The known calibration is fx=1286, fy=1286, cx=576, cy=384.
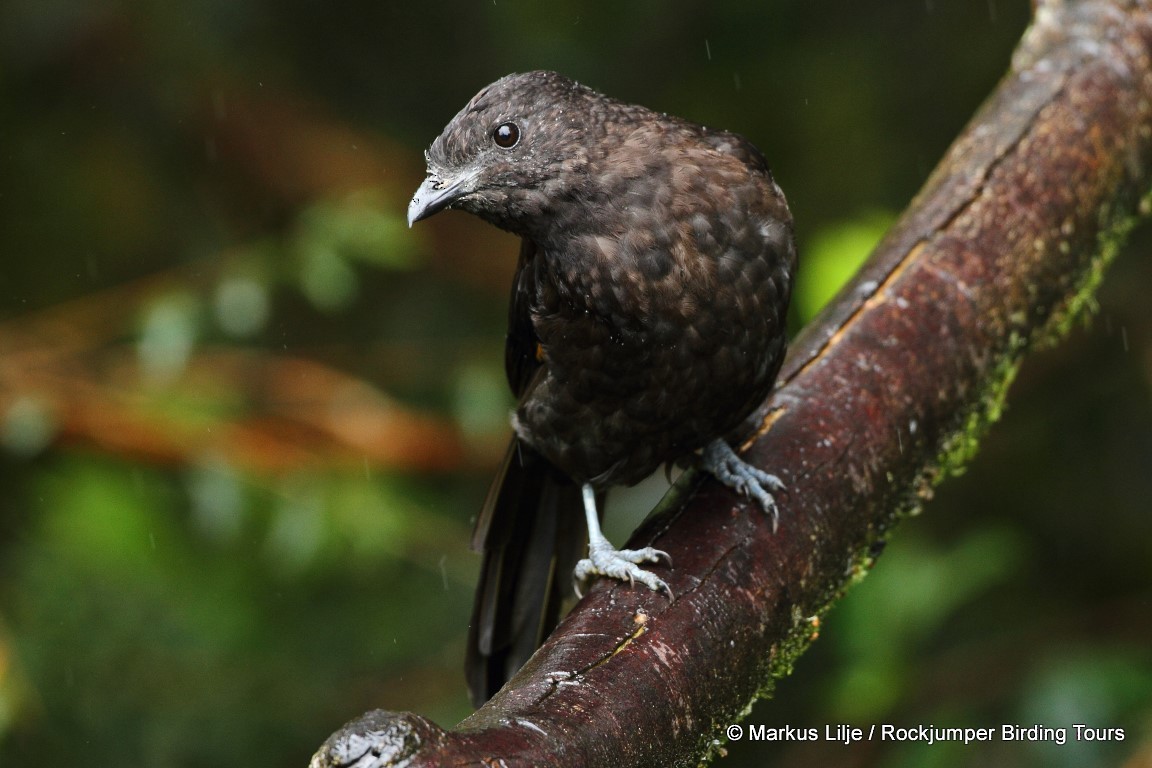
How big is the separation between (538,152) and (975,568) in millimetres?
2001

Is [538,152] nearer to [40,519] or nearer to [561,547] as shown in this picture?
[561,547]

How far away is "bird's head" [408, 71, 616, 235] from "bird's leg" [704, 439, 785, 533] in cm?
67

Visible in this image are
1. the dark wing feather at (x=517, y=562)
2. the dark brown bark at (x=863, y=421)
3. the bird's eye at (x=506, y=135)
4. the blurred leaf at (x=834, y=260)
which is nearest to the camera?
the dark brown bark at (x=863, y=421)

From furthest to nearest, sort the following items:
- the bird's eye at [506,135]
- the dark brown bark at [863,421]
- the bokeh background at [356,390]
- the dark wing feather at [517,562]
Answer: the bokeh background at [356,390]
the dark wing feather at [517,562]
the bird's eye at [506,135]
the dark brown bark at [863,421]

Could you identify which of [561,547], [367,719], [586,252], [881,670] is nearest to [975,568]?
[881,670]

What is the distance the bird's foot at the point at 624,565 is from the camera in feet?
8.07

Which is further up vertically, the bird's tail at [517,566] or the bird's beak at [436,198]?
the bird's beak at [436,198]

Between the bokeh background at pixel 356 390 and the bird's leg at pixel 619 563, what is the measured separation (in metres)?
1.29

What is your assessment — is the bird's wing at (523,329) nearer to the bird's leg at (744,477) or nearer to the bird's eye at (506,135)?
the bird's eye at (506,135)


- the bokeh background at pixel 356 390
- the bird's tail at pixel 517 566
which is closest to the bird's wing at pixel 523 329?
the bird's tail at pixel 517 566

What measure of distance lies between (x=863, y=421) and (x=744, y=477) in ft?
1.09

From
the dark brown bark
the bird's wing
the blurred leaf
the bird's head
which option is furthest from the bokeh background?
the bird's head

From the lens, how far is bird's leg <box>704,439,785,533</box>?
2.69 m

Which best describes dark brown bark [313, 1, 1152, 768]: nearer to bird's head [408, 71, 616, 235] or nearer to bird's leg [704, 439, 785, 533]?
bird's leg [704, 439, 785, 533]
